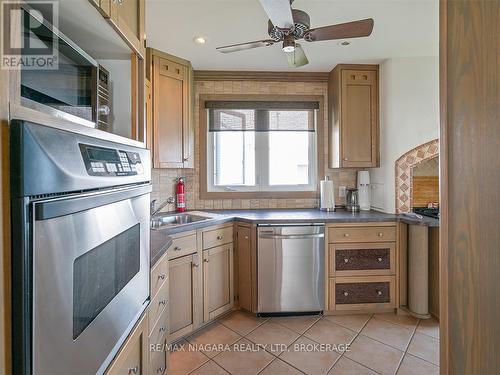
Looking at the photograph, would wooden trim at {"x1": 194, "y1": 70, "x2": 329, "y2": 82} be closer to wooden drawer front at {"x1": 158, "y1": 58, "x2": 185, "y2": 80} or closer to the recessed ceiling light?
wooden drawer front at {"x1": 158, "y1": 58, "x2": 185, "y2": 80}

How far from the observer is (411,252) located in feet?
8.21

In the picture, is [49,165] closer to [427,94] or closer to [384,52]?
[384,52]

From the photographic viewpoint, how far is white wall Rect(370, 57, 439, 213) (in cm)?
265

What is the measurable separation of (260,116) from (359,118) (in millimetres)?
1105

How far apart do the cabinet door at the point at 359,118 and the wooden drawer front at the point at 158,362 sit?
2389mm

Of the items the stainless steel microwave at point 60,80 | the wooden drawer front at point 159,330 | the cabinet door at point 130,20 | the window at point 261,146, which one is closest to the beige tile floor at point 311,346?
the wooden drawer front at point 159,330

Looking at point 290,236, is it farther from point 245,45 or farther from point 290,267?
point 245,45

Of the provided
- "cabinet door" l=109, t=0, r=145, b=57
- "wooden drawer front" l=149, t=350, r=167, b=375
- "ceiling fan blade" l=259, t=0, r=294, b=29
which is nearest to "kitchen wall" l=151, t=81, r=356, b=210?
"ceiling fan blade" l=259, t=0, r=294, b=29

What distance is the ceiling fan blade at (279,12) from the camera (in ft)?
4.44

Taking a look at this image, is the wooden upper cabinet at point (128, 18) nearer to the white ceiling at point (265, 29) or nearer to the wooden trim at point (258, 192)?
the white ceiling at point (265, 29)

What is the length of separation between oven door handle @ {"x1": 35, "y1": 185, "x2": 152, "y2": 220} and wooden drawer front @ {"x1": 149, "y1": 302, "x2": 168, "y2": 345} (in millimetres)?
780

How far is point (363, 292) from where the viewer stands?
2535mm

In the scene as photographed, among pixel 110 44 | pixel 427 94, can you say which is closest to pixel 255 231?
pixel 110 44

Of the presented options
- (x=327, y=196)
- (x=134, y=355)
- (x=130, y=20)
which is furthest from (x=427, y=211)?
(x=130, y=20)
